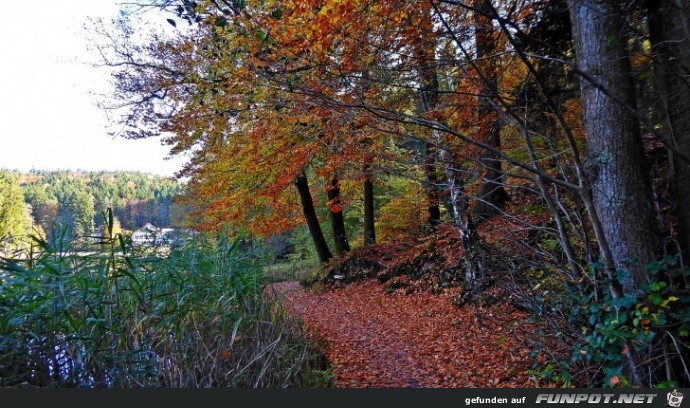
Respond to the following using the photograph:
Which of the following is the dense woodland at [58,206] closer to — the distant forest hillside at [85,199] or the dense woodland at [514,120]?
the distant forest hillside at [85,199]

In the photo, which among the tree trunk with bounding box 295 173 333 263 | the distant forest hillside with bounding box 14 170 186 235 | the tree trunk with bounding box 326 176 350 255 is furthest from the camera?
the tree trunk with bounding box 295 173 333 263

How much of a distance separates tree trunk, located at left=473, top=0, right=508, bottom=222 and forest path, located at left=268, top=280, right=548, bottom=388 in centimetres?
159

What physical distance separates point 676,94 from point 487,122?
3.60 meters

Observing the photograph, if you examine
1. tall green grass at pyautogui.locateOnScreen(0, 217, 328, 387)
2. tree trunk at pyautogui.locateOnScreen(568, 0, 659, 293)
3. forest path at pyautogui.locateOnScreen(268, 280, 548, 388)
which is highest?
tree trunk at pyautogui.locateOnScreen(568, 0, 659, 293)

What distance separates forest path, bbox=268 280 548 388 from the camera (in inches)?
161

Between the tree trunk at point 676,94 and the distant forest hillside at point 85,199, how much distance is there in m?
4.52

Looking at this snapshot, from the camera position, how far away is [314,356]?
14.9 feet

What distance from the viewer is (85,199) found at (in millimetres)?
4090

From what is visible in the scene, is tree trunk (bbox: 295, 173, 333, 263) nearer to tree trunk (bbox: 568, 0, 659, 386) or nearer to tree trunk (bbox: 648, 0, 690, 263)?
tree trunk (bbox: 568, 0, 659, 386)

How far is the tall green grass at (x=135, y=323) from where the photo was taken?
240cm

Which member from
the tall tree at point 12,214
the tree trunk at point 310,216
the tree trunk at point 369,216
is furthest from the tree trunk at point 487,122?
the tree trunk at point 310,216

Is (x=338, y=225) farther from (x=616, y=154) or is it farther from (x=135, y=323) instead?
(x=616, y=154)

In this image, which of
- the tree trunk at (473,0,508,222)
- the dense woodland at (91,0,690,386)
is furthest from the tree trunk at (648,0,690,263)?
the tree trunk at (473,0,508,222)

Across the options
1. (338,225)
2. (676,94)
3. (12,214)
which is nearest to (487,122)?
(676,94)
